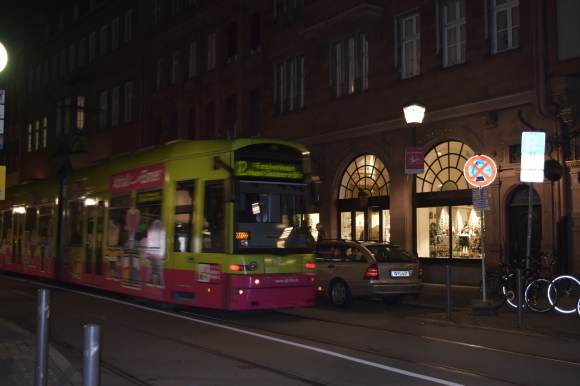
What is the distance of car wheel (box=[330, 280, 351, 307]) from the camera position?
15.7 meters

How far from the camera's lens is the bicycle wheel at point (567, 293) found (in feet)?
44.0

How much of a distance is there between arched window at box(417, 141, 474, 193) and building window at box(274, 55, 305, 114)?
727 cm

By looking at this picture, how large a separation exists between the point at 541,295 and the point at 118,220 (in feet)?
30.6

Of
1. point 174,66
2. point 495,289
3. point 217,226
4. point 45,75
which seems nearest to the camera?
point 217,226

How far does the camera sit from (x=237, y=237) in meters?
12.3

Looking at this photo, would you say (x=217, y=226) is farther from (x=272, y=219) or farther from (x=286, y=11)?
(x=286, y=11)

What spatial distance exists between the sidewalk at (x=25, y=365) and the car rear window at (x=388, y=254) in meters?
7.91

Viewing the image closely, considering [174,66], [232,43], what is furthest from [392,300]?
[174,66]

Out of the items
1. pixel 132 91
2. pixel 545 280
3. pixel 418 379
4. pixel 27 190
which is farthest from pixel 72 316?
pixel 132 91

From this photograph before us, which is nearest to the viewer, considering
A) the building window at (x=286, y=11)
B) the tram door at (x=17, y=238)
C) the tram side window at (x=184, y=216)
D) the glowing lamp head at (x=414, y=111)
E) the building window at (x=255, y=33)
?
the tram side window at (x=184, y=216)

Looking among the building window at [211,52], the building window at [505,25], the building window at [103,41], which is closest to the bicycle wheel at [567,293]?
the building window at [505,25]

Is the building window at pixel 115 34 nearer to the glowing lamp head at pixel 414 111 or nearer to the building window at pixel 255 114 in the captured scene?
the building window at pixel 255 114

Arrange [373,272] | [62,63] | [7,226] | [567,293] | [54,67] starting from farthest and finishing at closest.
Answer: [54,67]
[62,63]
[7,226]
[373,272]
[567,293]

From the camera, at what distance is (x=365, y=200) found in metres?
24.7
